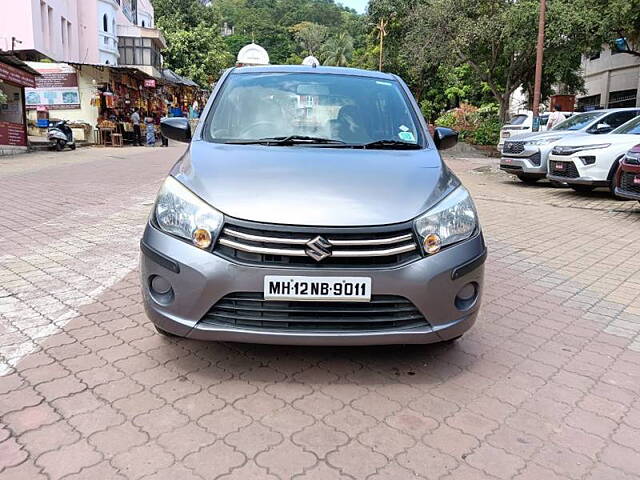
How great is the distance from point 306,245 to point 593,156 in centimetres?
935

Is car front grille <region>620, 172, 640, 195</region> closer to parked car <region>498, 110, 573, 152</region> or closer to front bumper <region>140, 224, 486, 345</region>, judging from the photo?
front bumper <region>140, 224, 486, 345</region>

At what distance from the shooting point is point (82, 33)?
33.0 m

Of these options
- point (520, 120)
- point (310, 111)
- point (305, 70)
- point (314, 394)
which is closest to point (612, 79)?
point (520, 120)

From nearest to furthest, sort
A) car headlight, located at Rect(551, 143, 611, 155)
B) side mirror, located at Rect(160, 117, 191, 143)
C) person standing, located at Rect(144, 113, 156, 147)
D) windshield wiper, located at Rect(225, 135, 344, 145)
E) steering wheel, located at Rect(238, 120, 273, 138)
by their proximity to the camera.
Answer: windshield wiper, located at Rect(225, 135, 344, 145)
steering wheel, located at Rect(238, 120, 273, 138)
side mirror, located at Rect(160, 117, 191, 143)
car headlight, located at Rect(551, 143, 611, 155)
person standing, located at Rect(144, 113, 156, 147)

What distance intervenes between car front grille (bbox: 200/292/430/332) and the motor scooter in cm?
2008

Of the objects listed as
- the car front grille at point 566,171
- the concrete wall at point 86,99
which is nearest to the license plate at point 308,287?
the car front grille at point 566,171

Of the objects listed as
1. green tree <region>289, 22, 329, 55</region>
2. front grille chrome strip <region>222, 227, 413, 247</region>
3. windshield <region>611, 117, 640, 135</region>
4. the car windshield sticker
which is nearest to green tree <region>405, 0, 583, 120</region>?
windshield <region>611, 117, 640, 135</region>

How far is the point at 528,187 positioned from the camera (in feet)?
43.9

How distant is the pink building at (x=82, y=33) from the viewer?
2486 cm

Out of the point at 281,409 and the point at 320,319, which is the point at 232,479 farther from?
the point at 320,319

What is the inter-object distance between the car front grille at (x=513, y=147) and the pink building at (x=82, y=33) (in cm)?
1948

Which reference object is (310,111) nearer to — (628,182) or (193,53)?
(628,182)

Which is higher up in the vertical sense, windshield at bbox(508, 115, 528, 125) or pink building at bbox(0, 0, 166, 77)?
pink building at bbox(0, 0, 166, 77)

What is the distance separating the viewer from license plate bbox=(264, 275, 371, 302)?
2.82m
